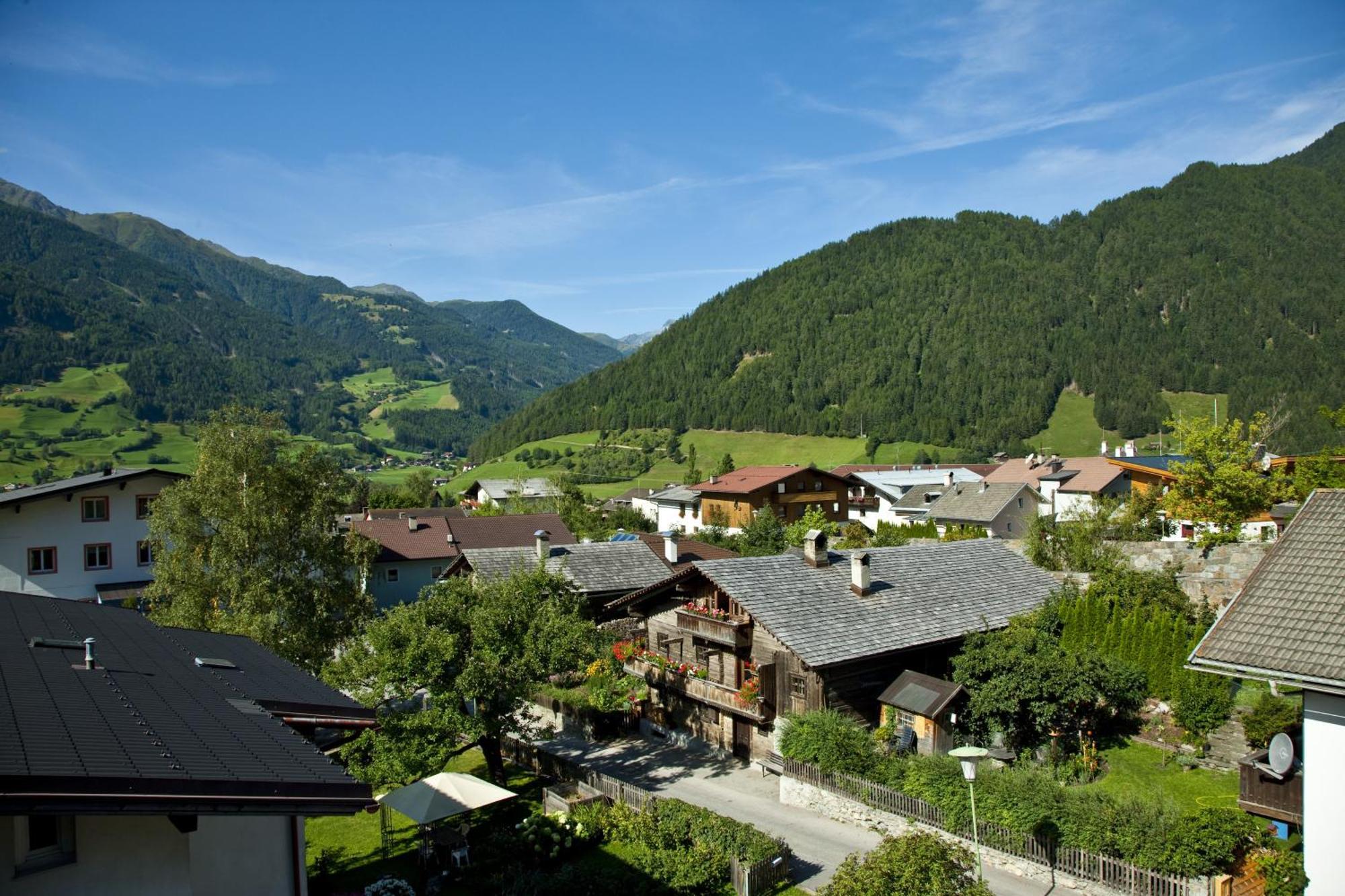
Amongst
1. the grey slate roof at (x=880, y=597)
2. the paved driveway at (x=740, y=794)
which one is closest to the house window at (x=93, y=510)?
the paved driveway at (x=740, y=794)

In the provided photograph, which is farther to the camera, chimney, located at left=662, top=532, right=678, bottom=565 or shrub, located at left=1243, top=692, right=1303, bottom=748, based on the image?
chimney, located at left=662, top=532, right=678, bottom=565

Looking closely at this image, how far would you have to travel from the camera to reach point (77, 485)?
141 ft

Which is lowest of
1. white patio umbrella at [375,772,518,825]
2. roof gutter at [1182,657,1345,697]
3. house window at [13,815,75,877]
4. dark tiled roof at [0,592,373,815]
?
white patio umbrella at [375,772,518,825]

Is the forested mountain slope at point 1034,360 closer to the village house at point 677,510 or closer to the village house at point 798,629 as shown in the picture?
the village house at point 677,510

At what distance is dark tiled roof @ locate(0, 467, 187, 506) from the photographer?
41.6 metres

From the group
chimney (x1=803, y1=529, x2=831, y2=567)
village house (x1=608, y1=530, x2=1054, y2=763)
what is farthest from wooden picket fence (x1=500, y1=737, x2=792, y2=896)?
chimney (x1=803, y1=529, x2=831, y2=567)

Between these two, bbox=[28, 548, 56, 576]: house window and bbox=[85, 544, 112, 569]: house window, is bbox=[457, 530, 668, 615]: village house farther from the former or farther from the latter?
bbox=[28, 548, 56, 576]: house window

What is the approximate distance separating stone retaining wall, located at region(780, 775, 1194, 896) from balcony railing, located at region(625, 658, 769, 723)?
115 inches

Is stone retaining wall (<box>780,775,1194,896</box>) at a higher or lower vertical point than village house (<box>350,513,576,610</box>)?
lower

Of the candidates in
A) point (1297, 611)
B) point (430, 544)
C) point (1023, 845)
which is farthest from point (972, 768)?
point (430, 544)

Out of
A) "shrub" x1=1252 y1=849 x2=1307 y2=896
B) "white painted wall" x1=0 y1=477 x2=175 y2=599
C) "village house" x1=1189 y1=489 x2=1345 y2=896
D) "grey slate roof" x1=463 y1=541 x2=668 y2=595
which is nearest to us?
"village house" x1=1189 y1=489 x2=1345 y2=896

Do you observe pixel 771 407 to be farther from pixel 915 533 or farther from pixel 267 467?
pixel 267 467

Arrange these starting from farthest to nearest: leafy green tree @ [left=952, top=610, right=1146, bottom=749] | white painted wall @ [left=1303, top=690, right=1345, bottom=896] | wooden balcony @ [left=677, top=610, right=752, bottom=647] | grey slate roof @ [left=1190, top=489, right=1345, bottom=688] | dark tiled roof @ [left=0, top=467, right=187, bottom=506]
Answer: dark tiled roof @ [left=0, top=467, right=187, bottom=506]
wooden balcony @ [left=677, top=610, right=752, bottom=647]
leafy green tree @ [left=952, top=610, right=1146, bottom=749]
grey slate roof @ [left=1190, top=489, right=1345, bottom=688]
white painted wall @ [left=1303, top=690, right=1345, bottom=896]

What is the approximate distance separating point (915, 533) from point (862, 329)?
486 ft
